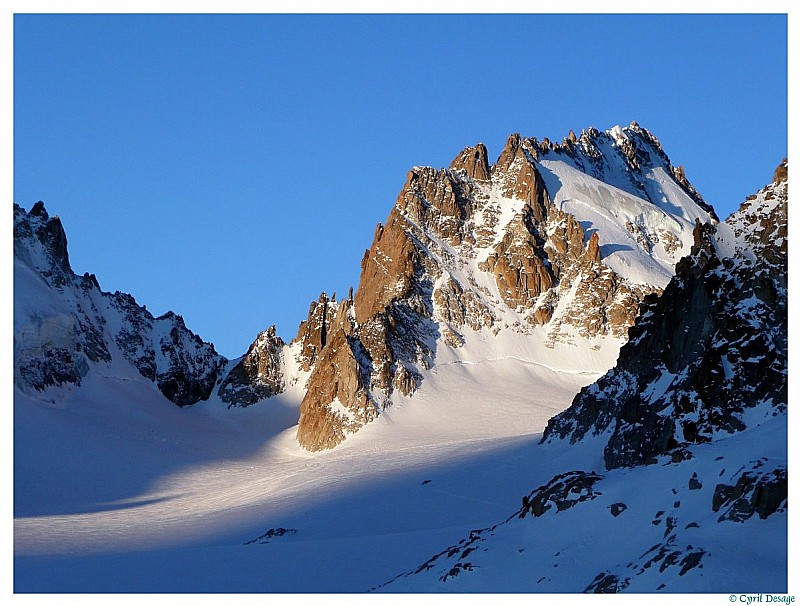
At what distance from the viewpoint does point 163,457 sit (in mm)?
126312

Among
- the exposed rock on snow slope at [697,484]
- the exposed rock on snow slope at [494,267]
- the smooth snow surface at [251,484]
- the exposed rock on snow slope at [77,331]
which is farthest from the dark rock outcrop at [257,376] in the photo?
the exposed rock on snow slope at [697,484]

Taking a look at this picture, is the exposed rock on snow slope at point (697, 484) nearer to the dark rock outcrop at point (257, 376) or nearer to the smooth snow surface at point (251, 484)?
the smooth snow surface at point (251, 484)

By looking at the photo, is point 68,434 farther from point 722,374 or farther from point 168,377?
point 722,374

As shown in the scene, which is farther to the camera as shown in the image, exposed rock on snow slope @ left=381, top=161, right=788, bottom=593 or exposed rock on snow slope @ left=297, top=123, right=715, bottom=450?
exposed rock on snow slope @ left=297, top=123, right=715, bottom=450

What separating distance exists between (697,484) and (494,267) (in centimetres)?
12460

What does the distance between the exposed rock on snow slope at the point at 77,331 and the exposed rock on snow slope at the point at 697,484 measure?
272 feet

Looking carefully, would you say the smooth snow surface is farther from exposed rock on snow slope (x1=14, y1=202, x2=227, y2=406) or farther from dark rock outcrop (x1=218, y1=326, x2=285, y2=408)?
exposed rock on snow slope (x1=14, y1=202, x2=227, y2=406)

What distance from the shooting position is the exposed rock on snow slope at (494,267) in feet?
472

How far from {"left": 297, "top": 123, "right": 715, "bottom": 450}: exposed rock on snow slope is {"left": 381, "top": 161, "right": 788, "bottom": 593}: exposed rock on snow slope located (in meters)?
64.6

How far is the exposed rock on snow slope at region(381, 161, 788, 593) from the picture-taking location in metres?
34.1

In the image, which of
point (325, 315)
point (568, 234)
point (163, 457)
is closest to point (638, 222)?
point (568, 234)

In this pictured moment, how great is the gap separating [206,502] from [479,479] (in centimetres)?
2236
